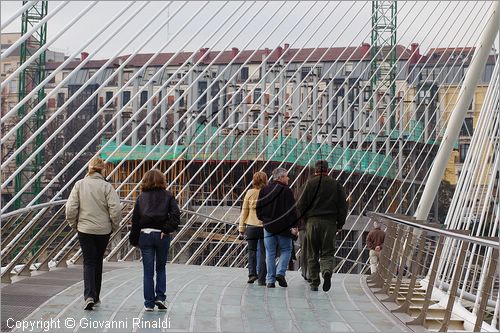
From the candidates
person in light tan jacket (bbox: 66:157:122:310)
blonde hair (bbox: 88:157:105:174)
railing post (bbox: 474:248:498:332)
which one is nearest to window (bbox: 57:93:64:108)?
blonde hair (bbox: 88:157:105:174)

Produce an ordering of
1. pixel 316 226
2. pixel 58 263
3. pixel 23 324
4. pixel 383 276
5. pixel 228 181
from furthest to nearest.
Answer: pixel 228 181, pixel 58 263, pixel 383 276, pixel 316 226, pixel 23 324

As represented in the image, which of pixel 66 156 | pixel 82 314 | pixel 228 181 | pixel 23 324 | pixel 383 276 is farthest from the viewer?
pixel 66 156

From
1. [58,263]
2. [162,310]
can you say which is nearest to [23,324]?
[162,310]

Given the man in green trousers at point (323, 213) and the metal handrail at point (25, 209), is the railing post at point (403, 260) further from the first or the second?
the metal handrail at point (25, 209)

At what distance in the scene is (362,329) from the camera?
6750mm

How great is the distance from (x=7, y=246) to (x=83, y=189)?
216 cm

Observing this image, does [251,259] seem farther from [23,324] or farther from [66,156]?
[66,156]

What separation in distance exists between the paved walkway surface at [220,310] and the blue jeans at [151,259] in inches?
4.4

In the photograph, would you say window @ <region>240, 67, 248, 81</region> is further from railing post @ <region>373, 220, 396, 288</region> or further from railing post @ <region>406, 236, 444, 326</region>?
railing post @ <region>406, 236, 444, 326</region>

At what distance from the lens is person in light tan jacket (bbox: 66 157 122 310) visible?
7.25 m

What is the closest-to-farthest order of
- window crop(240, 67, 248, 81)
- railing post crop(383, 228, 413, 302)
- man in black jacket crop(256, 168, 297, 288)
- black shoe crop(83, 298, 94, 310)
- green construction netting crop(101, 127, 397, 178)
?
black shoe crop(83, 298, 94, 310), railing post crop(383, 228, 413, 302), man in black jacket crop(256, 168, 297, 288), green construction netting crop(101, 127, 397, 178), window crop(240, 67, 248, 81)

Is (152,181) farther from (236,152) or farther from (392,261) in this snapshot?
(236,152)

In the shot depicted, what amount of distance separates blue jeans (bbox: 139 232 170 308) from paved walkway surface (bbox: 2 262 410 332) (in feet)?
0.36

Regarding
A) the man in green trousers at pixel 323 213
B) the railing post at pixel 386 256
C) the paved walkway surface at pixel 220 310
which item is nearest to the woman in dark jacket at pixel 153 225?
the paved walkway surface at pixel 220 310
